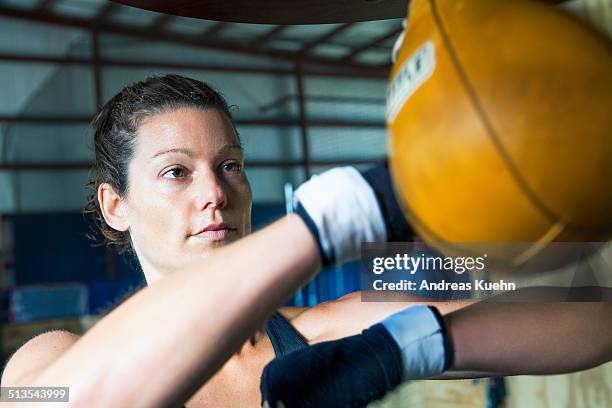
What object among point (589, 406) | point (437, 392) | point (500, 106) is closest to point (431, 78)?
point (500, 106)

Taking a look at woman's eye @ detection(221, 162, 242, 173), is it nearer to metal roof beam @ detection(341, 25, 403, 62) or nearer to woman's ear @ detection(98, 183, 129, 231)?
woman's ear @ detection(98, 183, 129, 231)

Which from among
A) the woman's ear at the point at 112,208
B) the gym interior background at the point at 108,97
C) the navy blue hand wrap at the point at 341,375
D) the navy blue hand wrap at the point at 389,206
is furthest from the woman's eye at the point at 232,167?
the gym interior background at the point at 108,97

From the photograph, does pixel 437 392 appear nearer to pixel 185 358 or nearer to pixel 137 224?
pixel 137 224

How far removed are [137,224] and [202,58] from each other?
742 cm

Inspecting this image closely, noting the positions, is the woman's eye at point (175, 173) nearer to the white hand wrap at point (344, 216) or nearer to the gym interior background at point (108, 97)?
the white hand wrap at point (344, 216)

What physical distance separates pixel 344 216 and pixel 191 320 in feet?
0.44

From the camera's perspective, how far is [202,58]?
26.8 feet

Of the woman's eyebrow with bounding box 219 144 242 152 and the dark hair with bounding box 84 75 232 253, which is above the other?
the dark hair with bounding box 84 75 232 253

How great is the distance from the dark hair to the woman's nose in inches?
5.4

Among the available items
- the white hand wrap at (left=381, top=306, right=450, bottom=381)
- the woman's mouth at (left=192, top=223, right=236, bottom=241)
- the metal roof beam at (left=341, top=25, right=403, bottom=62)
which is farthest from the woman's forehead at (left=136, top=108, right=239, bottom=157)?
the metal roof beam at (left=341, top=25, right=403, bottom=62)

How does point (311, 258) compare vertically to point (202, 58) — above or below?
below

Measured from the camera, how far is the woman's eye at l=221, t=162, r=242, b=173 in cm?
96

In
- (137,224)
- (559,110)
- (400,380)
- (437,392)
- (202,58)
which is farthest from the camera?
(202,58)

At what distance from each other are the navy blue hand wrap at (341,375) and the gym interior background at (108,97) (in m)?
5.25
